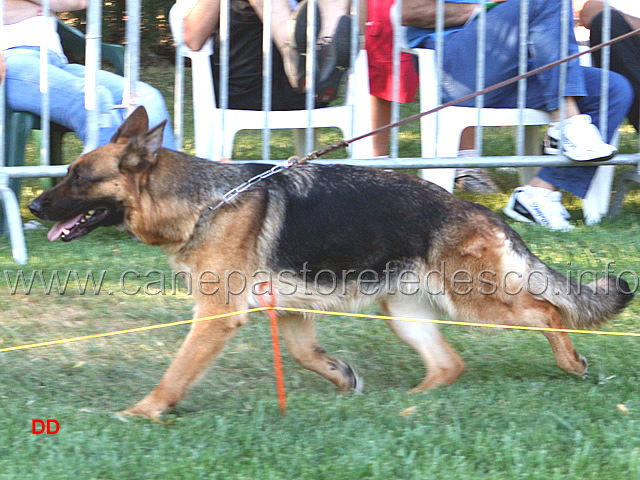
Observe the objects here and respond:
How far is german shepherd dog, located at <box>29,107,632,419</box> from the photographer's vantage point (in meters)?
3.76

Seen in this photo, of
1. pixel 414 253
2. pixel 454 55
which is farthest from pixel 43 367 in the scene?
pixel 454 55

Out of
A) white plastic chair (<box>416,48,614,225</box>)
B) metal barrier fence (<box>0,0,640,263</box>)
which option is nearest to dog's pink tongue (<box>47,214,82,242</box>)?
metal barrier fence (<box>0,0,640,263</box>)

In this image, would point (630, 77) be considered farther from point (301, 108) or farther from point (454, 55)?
point (301, 108)

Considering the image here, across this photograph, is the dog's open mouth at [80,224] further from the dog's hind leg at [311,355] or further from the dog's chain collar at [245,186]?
the dog's hind leg at [311,355]

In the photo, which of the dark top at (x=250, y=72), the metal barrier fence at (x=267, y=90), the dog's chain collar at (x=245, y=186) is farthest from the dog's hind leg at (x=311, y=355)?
the dark top at (x=250, y=72)

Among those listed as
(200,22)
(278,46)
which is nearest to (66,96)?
(200,22)

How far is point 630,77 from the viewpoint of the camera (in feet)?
21.1

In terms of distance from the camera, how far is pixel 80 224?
3820 mm

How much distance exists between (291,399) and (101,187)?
1.26 metres

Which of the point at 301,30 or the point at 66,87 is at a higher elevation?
the point at 301,30

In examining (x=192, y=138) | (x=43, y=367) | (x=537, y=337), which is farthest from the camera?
(x=192, y=138)

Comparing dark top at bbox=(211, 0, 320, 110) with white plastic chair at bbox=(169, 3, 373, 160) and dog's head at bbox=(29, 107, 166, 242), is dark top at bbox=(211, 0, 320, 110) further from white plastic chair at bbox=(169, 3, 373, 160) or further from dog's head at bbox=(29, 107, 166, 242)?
dog's head at bbox=(29, 107, 166, 242)

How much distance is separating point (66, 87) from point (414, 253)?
10.2 ft

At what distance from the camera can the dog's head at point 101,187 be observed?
374 cm
